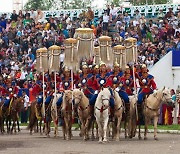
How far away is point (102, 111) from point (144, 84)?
228 cm

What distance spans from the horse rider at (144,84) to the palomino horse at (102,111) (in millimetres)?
1941

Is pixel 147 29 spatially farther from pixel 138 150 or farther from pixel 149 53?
pixel 138 150

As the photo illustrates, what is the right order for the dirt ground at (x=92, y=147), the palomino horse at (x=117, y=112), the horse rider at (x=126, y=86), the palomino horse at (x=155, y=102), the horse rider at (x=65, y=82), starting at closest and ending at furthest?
the dirt ground at (x=92, y=147), the palomino horse at (x=117, y=112), the palomino horse at (x=155, y=102), the horse rider at (x=126, y=86), the horse rider at (x=65, y=82)

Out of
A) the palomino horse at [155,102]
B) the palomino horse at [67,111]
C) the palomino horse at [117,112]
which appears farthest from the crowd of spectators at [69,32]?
the palomino horse at [117,112]

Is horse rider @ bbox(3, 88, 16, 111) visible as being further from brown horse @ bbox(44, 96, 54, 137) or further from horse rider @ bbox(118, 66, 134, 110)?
horse rider @ bbox(118, 66, 134, 110)

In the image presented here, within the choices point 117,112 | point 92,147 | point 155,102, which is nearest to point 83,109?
point 117,112

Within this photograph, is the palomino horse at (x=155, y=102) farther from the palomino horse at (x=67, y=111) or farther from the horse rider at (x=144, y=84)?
the palomino horse at (x=67, y=111)

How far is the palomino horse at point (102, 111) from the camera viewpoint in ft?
68.7

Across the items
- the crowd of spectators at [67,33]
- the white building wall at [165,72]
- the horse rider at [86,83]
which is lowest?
the horse rider at [86,83]

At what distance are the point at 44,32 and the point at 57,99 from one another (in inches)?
731

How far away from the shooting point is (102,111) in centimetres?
2111

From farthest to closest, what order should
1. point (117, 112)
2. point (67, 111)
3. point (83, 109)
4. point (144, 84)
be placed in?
point (67, 111) → point (144, 84) → point (83, 109) → point (117, 112)

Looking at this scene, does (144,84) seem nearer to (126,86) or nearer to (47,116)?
(126,86)

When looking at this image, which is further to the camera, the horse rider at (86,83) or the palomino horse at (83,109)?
the horse rider at (86,83)
